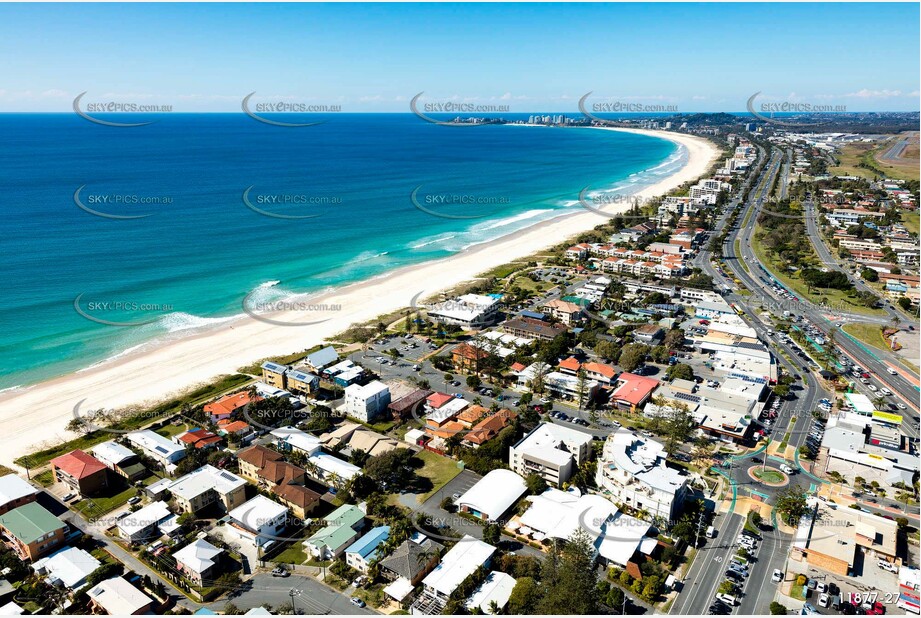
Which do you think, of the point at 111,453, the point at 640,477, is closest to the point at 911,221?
the point at 640,477

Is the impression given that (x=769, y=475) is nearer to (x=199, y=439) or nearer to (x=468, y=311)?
(x=468, y=311)

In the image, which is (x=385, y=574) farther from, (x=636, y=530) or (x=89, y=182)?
(x=89, y=182)

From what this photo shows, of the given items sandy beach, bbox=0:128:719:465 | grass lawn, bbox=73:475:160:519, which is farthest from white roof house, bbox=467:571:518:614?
sandy beach, bbox=0:128:719:465

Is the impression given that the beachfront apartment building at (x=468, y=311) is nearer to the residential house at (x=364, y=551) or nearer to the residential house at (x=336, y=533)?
the residential house at (x=336, y=533)

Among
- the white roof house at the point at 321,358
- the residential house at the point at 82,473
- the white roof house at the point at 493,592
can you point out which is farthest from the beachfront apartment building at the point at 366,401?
the white roof house at the point at 493,592

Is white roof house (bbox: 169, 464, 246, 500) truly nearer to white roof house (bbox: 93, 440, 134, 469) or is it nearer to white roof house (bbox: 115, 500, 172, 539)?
white roof house (bbox: 115, 500, 172, 539)
